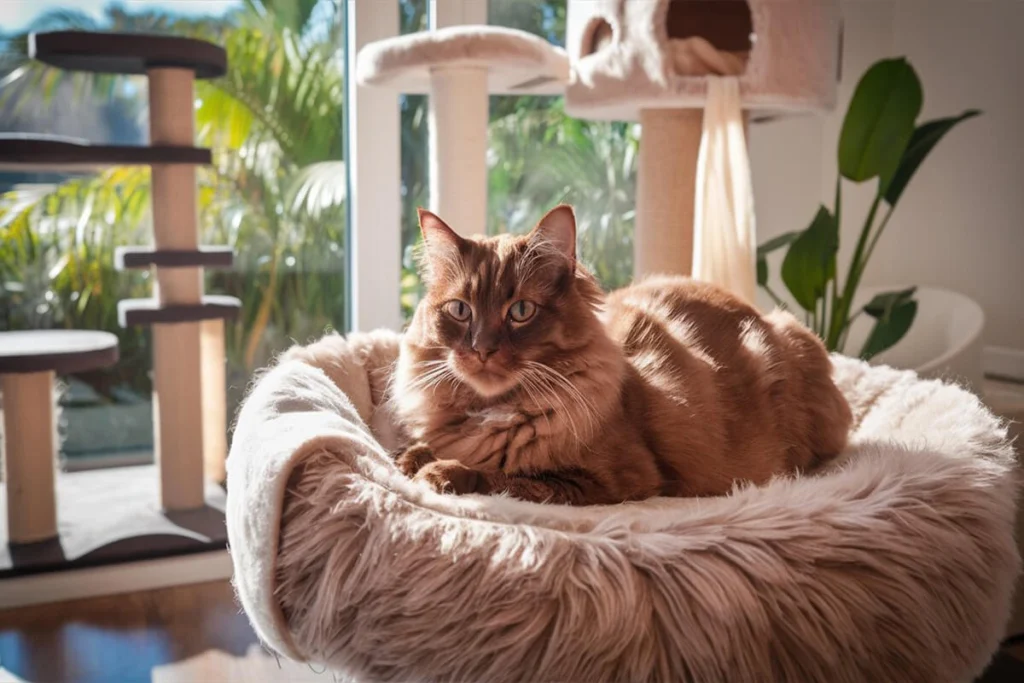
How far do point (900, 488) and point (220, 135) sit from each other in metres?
2.05

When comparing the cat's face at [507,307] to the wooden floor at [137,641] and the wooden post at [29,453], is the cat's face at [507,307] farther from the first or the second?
the wooden post at [29,453]

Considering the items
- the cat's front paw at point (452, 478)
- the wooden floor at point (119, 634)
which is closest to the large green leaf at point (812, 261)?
the cat's front paw at point (452, 478)

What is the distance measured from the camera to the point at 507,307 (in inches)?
49.9

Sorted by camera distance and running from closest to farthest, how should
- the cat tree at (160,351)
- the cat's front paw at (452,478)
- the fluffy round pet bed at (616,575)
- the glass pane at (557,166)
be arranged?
the fluffy round pet bed at (616,575)
the cat's front paw at (452,478)
the cat tree at (160,351)
the glass pane at (557,166)

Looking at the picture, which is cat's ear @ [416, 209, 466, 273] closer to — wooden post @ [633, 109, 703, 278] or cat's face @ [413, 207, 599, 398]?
cat's face @ [413, 207, 599, 398]

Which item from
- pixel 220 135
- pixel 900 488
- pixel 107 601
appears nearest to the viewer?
pixel 900 488

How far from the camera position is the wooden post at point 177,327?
227 centimetres

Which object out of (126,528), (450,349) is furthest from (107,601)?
(450,349)

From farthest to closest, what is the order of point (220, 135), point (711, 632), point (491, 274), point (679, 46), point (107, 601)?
1. point (220, 135)
2. point (107, 601)
3. point (679, 46)
4. point (491, 274)
5. point (711, 632)

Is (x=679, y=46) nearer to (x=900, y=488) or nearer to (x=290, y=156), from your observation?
(x=290, y=156)

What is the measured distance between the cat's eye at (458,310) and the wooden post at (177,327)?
1296 millimetres

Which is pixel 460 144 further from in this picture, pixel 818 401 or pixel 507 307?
pixel 818 401

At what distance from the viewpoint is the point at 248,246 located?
2537 millimetres

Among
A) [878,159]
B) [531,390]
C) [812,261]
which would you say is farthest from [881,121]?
[531,390]
